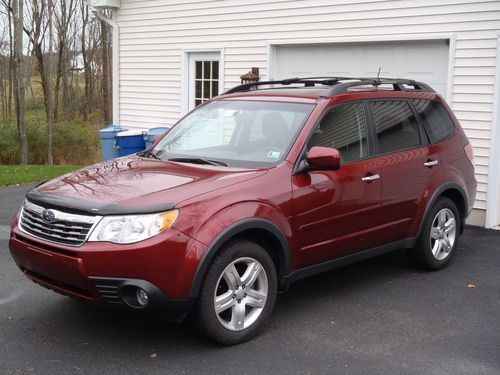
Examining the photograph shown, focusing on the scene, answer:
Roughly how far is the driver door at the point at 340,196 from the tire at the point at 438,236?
0.76m

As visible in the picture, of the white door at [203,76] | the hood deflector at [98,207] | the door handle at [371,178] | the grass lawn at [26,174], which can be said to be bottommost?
the grass lawn at [26,174]

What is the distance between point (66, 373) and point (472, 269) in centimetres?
415

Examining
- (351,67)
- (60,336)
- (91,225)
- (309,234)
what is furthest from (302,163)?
(351,67)

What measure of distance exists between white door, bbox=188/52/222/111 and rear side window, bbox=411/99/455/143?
5968 mm

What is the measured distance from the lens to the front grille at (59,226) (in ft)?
12.7

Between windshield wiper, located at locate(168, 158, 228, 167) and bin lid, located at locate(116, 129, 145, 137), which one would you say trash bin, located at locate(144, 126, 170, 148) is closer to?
bin lid, located at locate(116, 129, 145, 137)

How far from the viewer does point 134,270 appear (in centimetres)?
376

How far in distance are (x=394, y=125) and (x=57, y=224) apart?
308 cm

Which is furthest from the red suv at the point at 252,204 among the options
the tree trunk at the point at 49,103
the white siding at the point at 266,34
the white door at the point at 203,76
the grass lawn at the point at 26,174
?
the tree trunk at the point at 49,103

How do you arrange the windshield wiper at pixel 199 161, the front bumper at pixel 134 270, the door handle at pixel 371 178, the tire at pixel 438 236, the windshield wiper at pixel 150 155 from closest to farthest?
the front bumper at pixel 134 270
the windshield wiper at pixel 199 161
the door handle at pixel 371 178
the windshield wiper at pixel 150 155
the tire at pixel 438 236

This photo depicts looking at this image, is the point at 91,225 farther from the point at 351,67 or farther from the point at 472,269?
the point at 351,67

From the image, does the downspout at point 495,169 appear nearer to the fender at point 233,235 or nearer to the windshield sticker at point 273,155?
the windshield sticker at point 273,155

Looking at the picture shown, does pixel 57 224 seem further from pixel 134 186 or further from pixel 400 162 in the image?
pixel 400 162

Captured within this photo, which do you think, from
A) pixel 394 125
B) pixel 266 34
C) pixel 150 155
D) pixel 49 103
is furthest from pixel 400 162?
pixel 49 103
